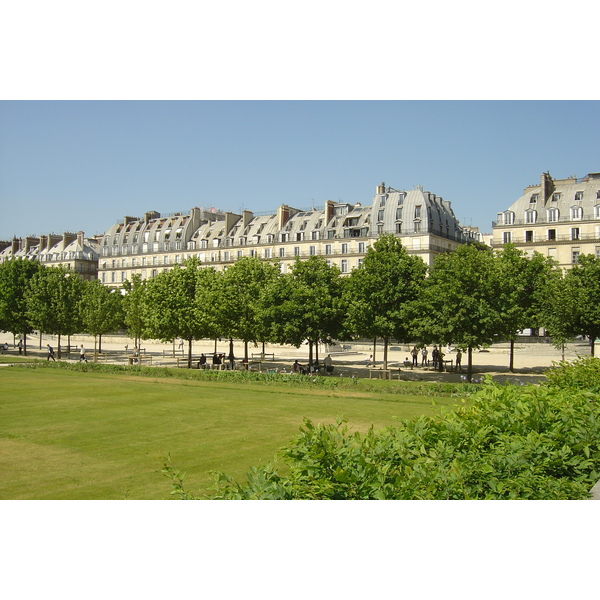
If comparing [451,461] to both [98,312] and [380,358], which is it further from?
[98,312]

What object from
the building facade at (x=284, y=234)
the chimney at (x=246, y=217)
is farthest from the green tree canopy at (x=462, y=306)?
the chimney at (x=246, y=217)

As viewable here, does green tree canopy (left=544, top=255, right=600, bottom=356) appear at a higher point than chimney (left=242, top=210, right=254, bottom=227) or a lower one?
lower

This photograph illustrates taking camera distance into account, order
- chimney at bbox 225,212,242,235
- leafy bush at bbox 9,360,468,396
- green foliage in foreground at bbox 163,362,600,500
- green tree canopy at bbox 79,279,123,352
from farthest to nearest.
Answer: chimney at bbox 225,212,242,235 → green tree canopy at bbox 79,279,123,352 → leafy bush at bbox 9,360,468,396 → green foliage in foreground at bbox 163,362,600,500

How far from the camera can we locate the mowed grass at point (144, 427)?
12.8m

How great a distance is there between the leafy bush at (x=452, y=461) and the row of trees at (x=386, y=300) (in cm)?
2472

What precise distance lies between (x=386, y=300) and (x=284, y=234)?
54.5 m

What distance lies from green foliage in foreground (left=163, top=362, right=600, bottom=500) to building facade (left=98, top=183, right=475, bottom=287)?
6267 centimetres

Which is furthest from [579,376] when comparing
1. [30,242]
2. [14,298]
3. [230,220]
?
[30,242]

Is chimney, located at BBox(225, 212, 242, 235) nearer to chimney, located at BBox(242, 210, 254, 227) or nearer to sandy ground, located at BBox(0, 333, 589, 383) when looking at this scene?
chimney, located at BBox(242, 210, 254, 227)

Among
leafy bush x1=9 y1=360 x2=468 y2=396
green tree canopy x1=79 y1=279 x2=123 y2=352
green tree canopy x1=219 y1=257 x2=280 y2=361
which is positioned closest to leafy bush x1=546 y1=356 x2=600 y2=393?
leafy bush x1=9 y1=360 x2=468 y2=396

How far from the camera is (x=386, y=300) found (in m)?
37.0

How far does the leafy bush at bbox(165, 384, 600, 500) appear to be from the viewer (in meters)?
7.45

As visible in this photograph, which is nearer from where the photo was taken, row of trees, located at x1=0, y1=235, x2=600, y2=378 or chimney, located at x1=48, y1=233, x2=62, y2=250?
row of trees, located at x1=0, y1=235, x2=600, y2=378

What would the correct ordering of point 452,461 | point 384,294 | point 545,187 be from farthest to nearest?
point 545,187 < point 384,294 < point 452,461
